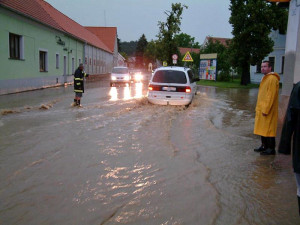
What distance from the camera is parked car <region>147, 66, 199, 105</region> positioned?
12.8 meters

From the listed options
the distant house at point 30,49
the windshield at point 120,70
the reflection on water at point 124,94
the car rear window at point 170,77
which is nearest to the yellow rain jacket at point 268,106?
the car rear window at point 170,77

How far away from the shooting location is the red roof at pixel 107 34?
228 ft

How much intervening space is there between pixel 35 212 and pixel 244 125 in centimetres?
788

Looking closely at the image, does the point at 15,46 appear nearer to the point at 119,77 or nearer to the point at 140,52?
the point at 119,77

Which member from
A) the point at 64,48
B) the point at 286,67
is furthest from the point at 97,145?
the point at 64,48

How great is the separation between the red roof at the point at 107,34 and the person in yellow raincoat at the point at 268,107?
64.3 m

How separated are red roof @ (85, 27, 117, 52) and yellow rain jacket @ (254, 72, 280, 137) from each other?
64299 mm

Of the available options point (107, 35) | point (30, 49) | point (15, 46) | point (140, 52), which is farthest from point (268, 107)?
point (140, 52)

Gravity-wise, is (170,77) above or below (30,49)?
below

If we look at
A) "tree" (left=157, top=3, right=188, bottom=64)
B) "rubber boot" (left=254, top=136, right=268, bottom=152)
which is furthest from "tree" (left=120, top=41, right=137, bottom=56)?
"rubber boot" (left=254, top=136, right=268, bottom=152)

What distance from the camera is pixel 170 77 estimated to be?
42.2 ft

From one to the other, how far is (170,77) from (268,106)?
22.5ft

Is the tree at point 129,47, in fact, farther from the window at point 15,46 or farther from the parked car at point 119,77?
the window at point 15,46

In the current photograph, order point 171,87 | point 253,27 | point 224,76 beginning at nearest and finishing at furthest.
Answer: point 171,87 → point 253,27 → point 224,76
